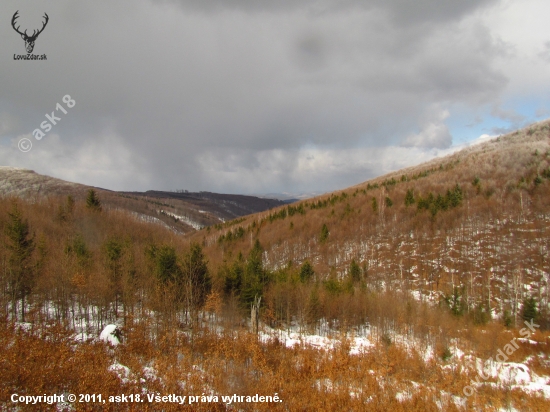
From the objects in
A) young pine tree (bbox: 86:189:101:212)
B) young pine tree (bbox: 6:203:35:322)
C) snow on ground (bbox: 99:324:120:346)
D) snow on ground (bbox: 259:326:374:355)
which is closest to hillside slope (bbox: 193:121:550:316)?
snow on ground (bbox: 259:326:374:355)

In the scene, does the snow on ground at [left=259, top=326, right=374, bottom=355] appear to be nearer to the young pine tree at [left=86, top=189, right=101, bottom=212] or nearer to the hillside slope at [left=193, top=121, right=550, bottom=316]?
the hillside slope at [left=193, top=121, right=550, bottom=316]

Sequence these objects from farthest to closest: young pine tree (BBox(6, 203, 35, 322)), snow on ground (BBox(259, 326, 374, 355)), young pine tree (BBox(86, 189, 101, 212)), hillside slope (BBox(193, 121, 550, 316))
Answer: young pine tree (BBox(86, 189, 101, 212)), hillside slope (BBox(193, 121, 550, 316)), young pine tree (BBox(6, 203, 35, 322)), snow on ground (BBox(259, 326, 374, 355))

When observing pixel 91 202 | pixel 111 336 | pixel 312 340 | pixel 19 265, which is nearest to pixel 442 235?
pixel 312 340

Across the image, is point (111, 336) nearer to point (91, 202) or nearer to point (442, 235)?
point (91, 202)

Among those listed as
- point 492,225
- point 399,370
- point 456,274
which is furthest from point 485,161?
point 399,370

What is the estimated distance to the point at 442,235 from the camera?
8144 centimetres

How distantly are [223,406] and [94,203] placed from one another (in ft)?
293

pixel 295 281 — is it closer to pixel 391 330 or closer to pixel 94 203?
pixel 391 330

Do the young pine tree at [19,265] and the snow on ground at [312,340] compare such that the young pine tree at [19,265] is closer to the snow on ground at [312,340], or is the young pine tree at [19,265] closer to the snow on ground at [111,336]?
the snow on ground at [111,336]

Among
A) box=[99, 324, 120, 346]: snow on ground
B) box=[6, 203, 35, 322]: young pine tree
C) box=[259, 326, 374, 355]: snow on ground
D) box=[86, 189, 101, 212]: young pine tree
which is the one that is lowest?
box=[259, 326, 374, 355]: snow on ground

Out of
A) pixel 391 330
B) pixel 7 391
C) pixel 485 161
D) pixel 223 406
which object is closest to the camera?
pixel 7 391

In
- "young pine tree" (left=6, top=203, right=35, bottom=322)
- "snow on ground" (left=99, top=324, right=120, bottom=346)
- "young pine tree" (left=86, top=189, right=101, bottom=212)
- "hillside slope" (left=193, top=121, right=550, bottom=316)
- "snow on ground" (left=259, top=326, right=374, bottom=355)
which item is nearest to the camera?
"snow on ground" (left=99, top=324, right=120, bottom=346)

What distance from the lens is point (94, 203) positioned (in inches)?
3484

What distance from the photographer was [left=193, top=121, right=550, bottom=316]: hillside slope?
61.9 meters
